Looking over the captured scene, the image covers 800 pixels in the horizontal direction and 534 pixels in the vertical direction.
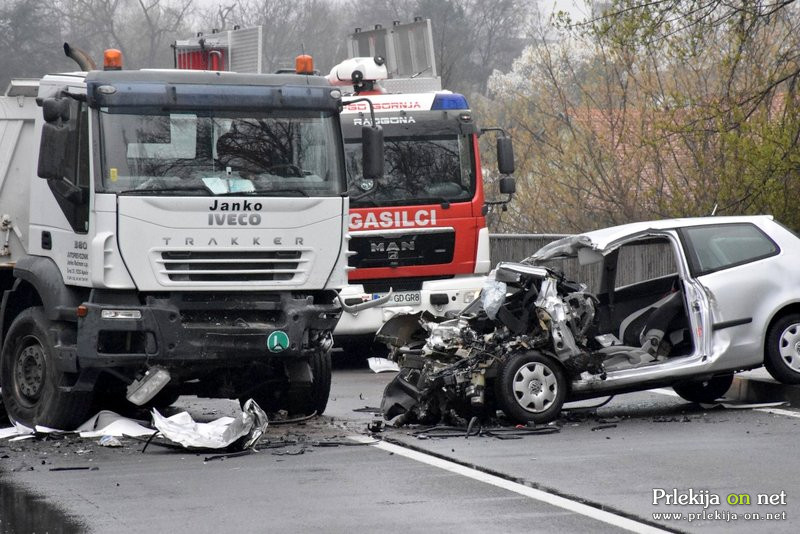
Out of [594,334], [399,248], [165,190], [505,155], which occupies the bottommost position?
[594,334]

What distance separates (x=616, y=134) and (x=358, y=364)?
1182cm

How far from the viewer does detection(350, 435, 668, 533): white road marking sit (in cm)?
718

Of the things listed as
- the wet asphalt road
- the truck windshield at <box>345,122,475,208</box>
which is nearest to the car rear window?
the wet asphalt road

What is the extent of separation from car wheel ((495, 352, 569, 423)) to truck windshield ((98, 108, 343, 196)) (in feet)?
6.63

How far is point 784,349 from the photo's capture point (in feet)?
38.8

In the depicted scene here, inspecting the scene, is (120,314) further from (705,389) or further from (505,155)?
(505,155)

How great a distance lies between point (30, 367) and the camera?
11289 mm

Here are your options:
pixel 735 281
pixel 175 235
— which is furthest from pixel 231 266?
pixel 735 281

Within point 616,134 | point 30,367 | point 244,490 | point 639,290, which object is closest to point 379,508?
point 244,490

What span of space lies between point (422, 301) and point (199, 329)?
604 cm

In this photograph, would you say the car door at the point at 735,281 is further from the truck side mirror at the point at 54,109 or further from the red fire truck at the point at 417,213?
the truck side mirror at the point at 54,109

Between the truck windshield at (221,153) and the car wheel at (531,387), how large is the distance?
2021mm

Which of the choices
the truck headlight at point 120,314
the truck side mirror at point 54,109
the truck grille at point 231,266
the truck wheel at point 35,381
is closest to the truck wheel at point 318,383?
the truck grille at point 231,266

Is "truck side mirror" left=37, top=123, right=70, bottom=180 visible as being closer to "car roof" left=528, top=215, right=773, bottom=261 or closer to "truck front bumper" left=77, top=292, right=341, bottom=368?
"truck front bumper" left=77, top=292, right=341, bottom=368
